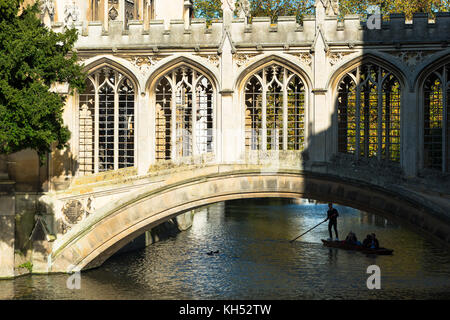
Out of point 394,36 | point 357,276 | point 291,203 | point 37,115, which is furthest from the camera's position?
point 291,203

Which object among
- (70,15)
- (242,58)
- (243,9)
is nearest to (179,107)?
(242,58)

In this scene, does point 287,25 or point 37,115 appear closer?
point 37,115

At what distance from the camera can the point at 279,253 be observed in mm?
31781

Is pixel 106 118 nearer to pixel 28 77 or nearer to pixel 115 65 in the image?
pixel 115 65

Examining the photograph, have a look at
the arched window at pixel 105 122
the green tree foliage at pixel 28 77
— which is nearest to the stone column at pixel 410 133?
the arched window at pixel 105 122

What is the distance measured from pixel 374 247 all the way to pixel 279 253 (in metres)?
3.99

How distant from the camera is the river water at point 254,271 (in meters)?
23.8

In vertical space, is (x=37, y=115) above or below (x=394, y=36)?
below

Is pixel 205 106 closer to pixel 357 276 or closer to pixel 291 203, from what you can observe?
pixel 357 276

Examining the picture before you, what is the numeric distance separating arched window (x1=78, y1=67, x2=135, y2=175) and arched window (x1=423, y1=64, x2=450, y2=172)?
9731 millimetres

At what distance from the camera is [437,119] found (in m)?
23.9

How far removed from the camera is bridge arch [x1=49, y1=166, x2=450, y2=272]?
78.2 feet

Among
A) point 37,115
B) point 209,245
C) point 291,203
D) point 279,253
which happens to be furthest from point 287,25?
point 291,203

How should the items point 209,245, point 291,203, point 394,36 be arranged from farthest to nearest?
point 291,203 → point 209,245 → point 394,36
